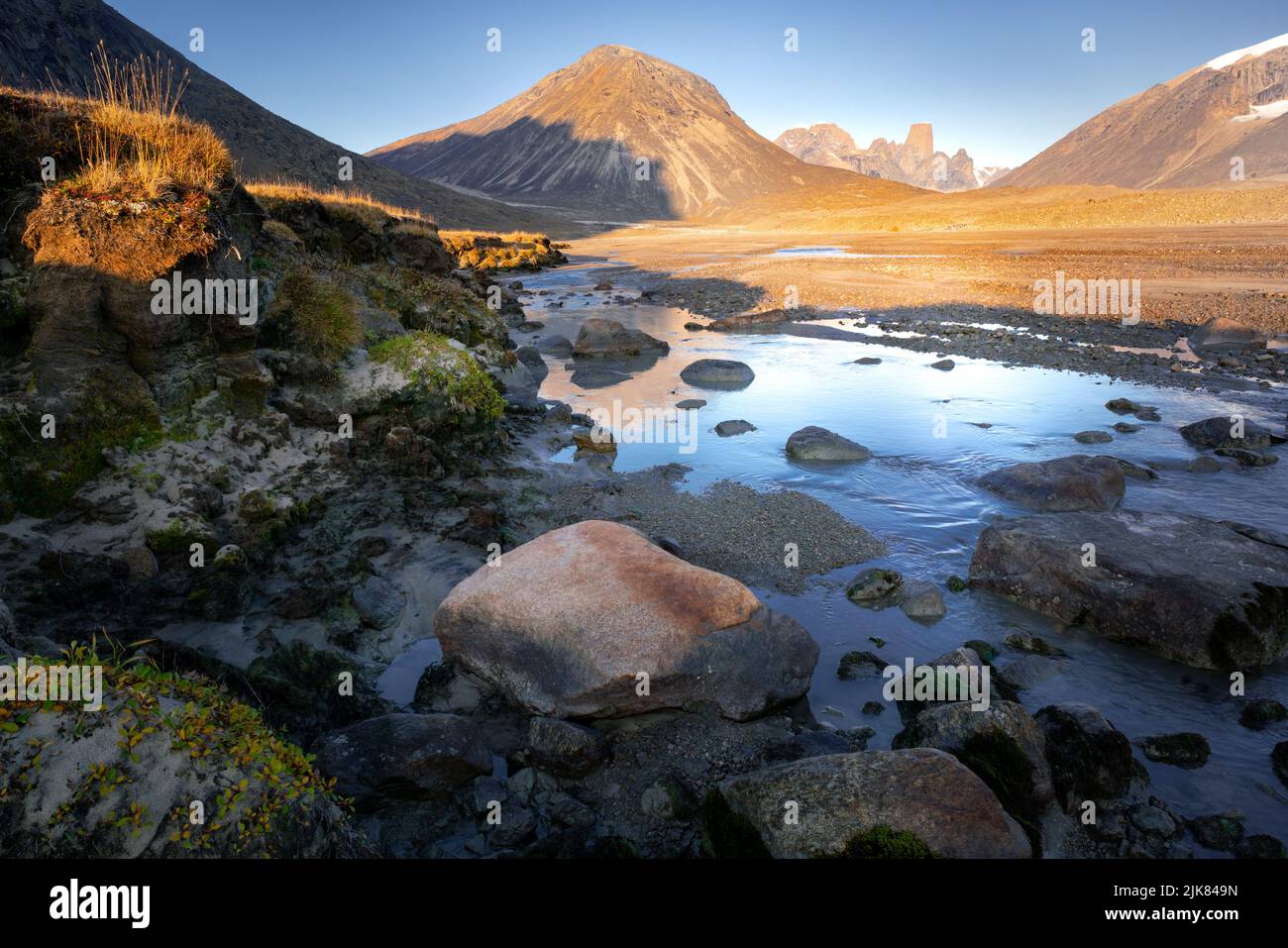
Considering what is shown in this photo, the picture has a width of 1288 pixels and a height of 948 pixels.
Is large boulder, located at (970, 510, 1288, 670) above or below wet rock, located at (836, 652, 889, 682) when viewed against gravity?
above

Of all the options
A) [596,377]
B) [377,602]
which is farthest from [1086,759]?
[596,377]

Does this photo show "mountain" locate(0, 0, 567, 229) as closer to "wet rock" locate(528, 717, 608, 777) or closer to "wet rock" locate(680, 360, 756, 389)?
"wet rock" locate(680, 360, 756, 389)

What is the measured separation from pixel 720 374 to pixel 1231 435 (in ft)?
37.1

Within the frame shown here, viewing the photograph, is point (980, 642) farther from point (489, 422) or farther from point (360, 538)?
point (489, 422)

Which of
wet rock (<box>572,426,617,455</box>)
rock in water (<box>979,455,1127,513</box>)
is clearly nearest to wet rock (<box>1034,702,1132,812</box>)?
rock in water (<box>979,455,1127,513</box>)

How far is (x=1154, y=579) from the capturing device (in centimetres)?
701

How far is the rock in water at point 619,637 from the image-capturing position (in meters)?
5.96

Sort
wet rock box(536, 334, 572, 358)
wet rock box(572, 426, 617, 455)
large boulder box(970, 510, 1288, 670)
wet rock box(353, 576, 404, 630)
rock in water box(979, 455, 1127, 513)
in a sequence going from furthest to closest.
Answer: wet rock box(536, 334, 572, 358), wet rock box(572, 426, 617, 455), rock in water box(979, 455, 1127, 513), wet rock box(353, 576, 404, 630), large boulder box(970, 510, 1288, 670)

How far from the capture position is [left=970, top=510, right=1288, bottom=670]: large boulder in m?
6.57

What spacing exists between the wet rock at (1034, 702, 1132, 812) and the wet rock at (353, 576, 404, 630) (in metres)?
6.46

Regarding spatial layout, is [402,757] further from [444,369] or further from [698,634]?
[444,369]

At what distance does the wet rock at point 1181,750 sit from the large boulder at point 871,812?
7.27 ft

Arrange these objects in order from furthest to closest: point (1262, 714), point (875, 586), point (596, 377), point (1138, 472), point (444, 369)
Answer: point (596, 377) < point (444, 369) < point (1138, 472) < point (875, 586) < point (1262, 714)
